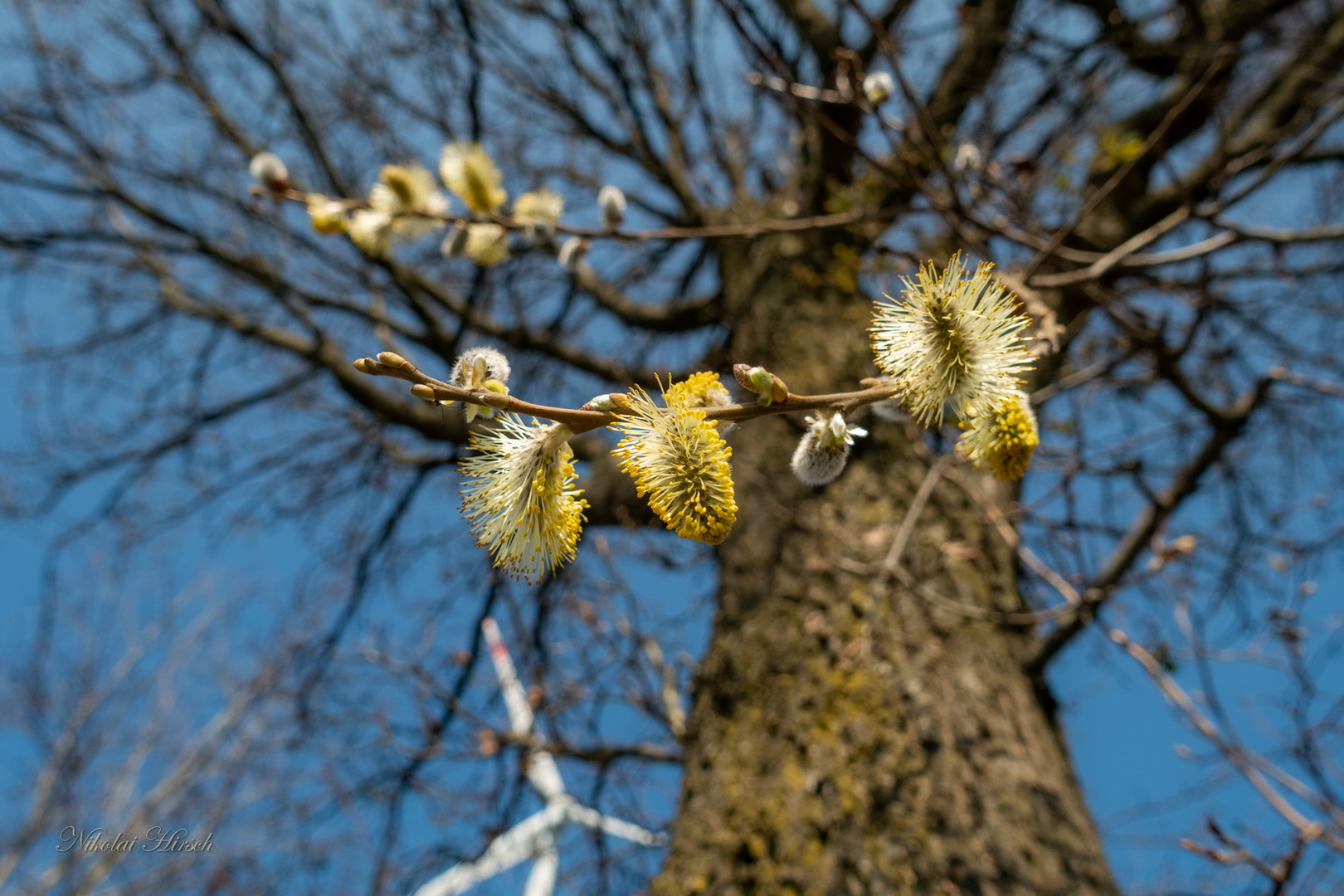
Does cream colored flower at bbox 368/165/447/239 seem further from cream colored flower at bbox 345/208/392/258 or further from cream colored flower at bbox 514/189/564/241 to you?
Answer: cream colored flower at bbox 514/189/564/241

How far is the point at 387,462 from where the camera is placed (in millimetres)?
4227

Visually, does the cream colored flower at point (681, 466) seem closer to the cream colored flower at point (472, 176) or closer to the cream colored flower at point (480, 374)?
the cream colored flower at point (480, 374)

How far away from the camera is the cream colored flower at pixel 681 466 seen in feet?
2.80

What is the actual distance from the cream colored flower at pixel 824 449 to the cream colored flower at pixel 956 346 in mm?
92

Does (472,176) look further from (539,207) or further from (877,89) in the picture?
(877,89)

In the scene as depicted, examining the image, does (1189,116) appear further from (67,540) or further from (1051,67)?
(67,540)

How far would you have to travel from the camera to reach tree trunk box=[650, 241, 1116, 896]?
5.92 feet

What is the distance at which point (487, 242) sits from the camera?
220 centimetres

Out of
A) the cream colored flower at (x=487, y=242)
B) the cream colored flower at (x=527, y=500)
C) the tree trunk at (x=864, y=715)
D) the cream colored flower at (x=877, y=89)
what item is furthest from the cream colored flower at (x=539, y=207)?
the cream colored flower at (x=527, y=500)

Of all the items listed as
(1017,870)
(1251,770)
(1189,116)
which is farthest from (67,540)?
(1189,116)

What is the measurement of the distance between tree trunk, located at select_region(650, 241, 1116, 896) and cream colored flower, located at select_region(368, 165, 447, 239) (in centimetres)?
140

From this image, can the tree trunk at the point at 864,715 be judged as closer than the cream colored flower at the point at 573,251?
Yes

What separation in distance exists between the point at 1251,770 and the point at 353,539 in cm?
434

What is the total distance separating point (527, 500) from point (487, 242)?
4.83 ft
